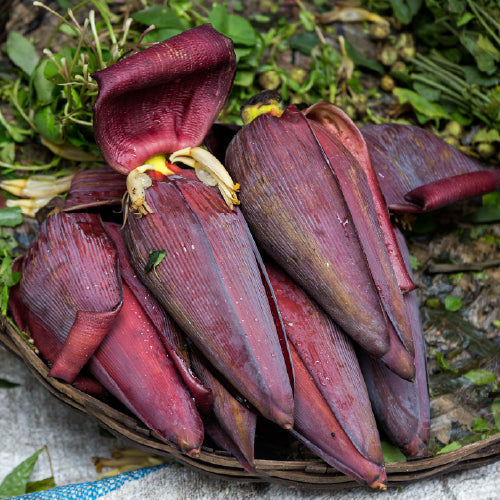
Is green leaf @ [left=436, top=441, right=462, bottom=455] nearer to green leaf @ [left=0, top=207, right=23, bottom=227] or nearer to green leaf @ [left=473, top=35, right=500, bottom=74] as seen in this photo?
green leaf @ [left=473, top=35, right=500, bottom=74]

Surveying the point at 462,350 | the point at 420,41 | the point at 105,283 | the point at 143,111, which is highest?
the point at 143,111

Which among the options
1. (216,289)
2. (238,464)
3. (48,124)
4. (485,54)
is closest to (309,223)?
(216,289)

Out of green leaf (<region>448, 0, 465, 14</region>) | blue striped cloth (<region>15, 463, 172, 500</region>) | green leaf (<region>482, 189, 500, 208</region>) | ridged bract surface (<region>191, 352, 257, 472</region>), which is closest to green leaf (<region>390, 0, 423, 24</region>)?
green leaf (<region>448, 0, 465, 14</region>)

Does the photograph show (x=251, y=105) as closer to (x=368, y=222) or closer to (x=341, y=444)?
(x=368, y=222)

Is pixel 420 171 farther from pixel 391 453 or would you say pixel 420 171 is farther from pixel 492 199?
pixel 391 453

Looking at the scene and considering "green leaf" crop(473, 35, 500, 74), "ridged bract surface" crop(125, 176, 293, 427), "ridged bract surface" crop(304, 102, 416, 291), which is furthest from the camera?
"green leaf" crop(473, 35, 500, 74)

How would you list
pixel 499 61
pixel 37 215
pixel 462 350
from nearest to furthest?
pixel 37 215 → pixel 462 350 → pixel 499 61

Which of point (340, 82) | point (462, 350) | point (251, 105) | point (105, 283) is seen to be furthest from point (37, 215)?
point (462, 350)
